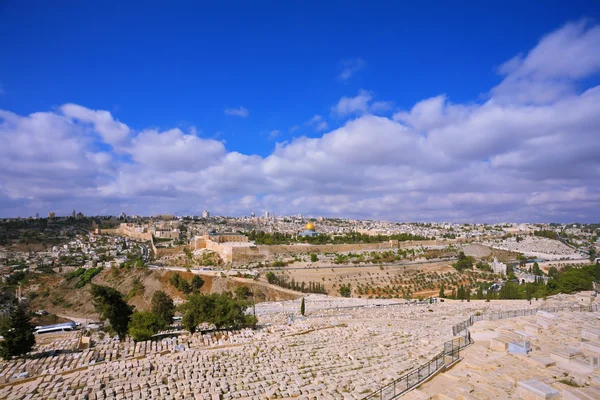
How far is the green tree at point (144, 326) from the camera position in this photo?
18.5 metres

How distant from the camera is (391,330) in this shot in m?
18.7

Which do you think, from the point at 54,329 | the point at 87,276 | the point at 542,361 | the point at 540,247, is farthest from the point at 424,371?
the point at 540,247

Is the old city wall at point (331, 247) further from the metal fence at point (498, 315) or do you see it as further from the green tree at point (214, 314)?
the metal fence at point (498, 315)

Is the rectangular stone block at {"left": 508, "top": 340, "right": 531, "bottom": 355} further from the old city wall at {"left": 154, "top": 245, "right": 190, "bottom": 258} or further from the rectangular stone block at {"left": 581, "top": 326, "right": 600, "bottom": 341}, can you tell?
the old city wall at {"left": 154, "top": 245, "right": 190, "bottom": 258}

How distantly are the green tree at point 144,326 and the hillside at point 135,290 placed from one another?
21477 mm

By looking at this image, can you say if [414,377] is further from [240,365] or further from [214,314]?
[214,314]

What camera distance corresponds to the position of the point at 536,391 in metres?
8.30

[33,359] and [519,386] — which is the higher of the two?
[519,386]

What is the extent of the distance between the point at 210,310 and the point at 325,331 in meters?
6.43

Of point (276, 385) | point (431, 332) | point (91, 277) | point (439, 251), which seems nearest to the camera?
point (276, 385)

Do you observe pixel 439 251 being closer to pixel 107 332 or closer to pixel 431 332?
pixel 431 332

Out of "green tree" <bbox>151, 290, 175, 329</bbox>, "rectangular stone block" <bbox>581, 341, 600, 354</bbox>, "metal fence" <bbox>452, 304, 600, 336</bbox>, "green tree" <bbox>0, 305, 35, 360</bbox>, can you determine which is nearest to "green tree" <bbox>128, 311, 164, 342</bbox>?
"green tree" <bbox>151, 290, 175, 329</bbox>

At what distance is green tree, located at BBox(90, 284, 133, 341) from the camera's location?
2017cm

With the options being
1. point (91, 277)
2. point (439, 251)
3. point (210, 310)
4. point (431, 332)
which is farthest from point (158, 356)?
point (439, 251)
